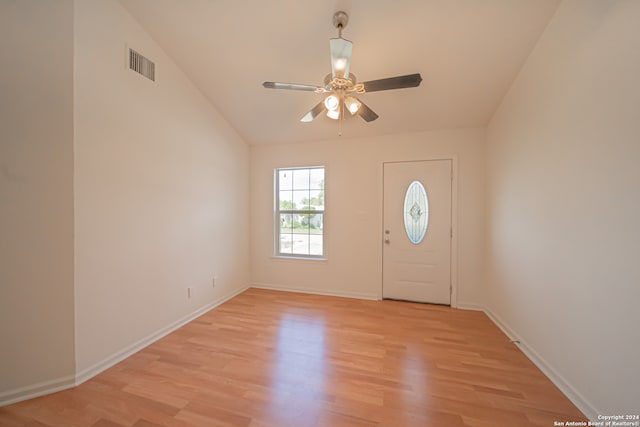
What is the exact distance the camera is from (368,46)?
2.21m

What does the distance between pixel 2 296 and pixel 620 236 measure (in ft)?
12.5

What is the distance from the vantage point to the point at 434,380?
69.7 inches

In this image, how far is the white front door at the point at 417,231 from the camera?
3234 millimetres

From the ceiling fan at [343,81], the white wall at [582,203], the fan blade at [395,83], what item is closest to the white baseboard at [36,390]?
the ceiling fan at [343,81]

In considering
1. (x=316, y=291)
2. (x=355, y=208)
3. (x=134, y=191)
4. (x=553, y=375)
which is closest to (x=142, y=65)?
(x=134, y=191)

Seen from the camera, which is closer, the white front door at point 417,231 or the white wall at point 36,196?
the white wall at point 36,196

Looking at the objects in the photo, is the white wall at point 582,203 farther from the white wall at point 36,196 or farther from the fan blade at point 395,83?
the white wall at point 36,196

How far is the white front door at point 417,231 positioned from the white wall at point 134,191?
99.9 inches

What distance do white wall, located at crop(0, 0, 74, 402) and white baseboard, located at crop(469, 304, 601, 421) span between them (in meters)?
3.56

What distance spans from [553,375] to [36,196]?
13.2 ft

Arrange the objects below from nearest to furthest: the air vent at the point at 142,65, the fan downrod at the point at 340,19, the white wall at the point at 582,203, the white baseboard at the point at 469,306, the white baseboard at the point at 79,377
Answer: the white wall at the point at 582,203, the white baseboard at the point at 79,377, the fan downrod at the point at 340,19, the air vent at the point at 142,65, the white baseboard at the point at 469,306

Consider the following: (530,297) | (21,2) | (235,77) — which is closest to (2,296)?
(21,2)

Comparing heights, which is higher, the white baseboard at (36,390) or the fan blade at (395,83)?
the fan blade at (395,83)

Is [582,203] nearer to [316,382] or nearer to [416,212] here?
[416,212]
